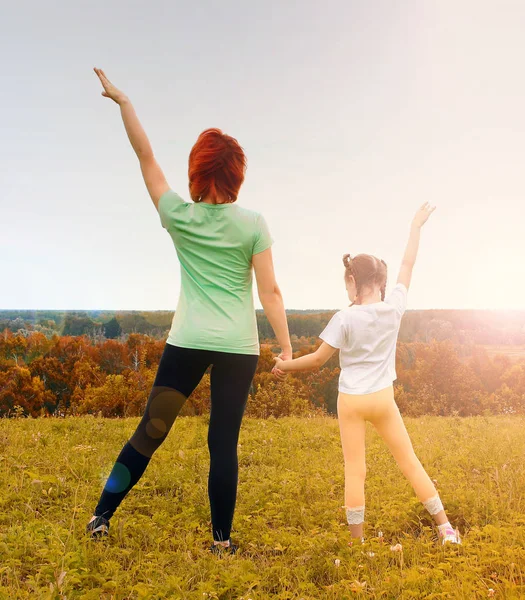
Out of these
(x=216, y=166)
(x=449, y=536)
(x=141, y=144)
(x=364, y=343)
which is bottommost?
(x=449, y=536)

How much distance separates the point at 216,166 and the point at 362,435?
2061 millimetres

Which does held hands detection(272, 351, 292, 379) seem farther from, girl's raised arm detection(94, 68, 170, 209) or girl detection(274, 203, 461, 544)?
girl's raised arm detection(94, 68, 170, 209)

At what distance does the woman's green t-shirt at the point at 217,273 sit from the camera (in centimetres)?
337

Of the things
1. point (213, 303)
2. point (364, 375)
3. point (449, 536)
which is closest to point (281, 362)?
point (364, 375)

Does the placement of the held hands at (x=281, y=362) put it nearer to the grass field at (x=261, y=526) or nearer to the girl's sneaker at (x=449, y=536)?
the grass field at (x=261, y=526)

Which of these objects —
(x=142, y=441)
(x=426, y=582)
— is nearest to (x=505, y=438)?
(x=426, y=582)

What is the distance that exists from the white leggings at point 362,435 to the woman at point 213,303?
26.8 inches

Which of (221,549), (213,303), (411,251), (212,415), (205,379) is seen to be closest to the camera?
(213,303)

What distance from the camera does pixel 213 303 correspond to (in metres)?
3.40

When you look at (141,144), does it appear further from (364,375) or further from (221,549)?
(221,549)

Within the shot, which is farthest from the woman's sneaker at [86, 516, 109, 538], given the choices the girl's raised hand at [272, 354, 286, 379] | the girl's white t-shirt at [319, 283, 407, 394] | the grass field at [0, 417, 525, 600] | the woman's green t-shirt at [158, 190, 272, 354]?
the girl's white t-shirt at [319, 283, 407, 394]

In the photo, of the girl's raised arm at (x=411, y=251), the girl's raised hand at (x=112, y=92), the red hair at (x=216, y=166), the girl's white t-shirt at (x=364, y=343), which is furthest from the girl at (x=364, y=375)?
the girl's raised hand at (x=112, y=92)

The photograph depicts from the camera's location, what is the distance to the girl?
3.66 meters

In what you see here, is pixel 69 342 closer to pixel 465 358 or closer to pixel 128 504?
pixel 465 358
